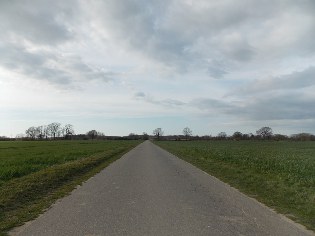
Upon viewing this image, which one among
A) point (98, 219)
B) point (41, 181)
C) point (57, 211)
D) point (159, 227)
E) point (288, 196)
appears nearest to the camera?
point (159, 227)

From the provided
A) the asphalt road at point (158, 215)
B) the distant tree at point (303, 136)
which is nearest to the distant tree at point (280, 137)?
the distant tree at point (303, 136)

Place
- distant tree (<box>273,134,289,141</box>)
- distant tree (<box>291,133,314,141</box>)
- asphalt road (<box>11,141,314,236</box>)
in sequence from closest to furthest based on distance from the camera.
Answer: asphalt road (<box>11,141,314,236</box>) → distant tree (<box>291,133,314,141</box>) → distant tree (<box>273,134,289,141</box>)

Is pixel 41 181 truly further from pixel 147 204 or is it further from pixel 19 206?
pixel 147 204

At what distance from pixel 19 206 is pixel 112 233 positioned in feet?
13.4

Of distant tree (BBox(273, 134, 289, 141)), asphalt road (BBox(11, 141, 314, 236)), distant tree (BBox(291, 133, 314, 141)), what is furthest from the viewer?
distant tree (BBox(273, 134, 289, 141))

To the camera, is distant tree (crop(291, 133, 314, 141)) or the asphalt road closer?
the asphalt road

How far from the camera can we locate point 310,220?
8.01 m

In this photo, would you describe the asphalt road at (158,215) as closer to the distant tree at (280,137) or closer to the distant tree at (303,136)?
the distant tree at (303,136)

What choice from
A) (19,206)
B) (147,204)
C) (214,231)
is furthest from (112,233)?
(19,206)

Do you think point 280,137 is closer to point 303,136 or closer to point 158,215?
point 303,136

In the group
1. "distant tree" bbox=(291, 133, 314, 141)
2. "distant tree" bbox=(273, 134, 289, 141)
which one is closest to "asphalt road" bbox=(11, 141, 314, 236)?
"distant tree" bbox=(291, 133, 314, 141)

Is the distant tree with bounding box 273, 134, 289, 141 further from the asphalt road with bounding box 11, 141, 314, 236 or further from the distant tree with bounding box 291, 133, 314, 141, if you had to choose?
the asphalt road with bounding box 11, 141, 314, 236

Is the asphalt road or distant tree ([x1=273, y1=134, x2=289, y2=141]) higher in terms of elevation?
distant tree ([x1=273, y1=134, x2=289, y2=141])

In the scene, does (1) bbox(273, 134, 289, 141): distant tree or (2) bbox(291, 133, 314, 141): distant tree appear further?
(1) bbox(273, 134, 289, 141): distant tree
